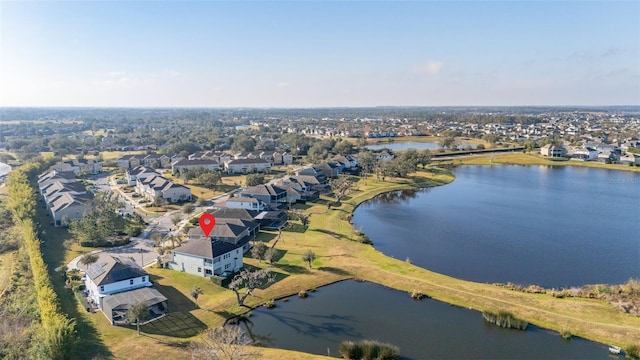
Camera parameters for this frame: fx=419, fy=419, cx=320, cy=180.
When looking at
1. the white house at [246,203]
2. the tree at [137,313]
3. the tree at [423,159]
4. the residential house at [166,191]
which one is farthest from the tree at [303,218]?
the tree at [423,159]

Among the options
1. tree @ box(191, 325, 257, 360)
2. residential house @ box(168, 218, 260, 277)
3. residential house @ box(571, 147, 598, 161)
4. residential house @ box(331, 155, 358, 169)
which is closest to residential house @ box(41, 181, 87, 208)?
residential house @ box(168, 218, 260, 277)

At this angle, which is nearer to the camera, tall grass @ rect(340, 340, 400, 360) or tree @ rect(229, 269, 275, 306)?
tall grass @ rect(340, 340, 400, 360)

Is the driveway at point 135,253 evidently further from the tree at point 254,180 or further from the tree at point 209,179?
the tree at point 254,180

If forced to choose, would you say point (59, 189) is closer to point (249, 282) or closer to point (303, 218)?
point (303, 218)

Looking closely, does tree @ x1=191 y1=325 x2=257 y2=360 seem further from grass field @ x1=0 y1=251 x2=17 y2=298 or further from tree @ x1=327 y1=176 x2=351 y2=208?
tree @ x1=327 y1=176 x2=351 y2=208

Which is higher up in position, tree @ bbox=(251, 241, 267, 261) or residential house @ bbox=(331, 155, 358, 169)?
residential house @ bbox=(331, 155, 358, 169)

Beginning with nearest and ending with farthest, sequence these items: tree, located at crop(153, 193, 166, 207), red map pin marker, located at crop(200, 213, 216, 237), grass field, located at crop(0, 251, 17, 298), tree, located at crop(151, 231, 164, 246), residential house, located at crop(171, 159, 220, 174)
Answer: grass field, located at crop(0, 251, 17, 298)
red map pin marker, located at crop(200, 213, 216, 237)
tree, located at crop(151, 231, 164, 246)
tree, located at crop(153, 193, 166, 207)
residential house, located at crop(171, 159, 220, 174)
